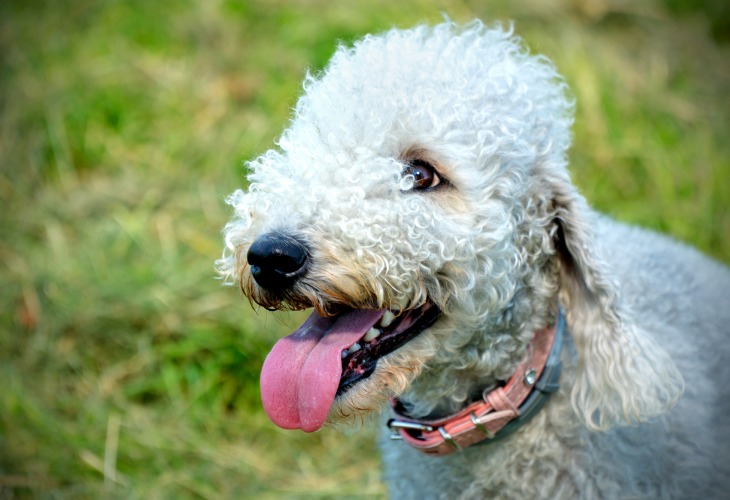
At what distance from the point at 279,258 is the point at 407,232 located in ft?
1.13

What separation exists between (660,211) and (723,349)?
2.18m

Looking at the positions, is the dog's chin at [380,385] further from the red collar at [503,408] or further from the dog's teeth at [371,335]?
the red collar at [503,408]

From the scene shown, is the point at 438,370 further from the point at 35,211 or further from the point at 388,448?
the point at 35,211

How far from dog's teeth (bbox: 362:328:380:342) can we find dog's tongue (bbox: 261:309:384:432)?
0.05 ft

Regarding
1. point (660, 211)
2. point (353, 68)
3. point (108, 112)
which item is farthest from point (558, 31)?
point (353, 68)

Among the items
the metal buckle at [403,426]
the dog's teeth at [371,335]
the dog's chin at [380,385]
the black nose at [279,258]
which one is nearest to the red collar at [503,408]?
the metal buckle at [403,426]

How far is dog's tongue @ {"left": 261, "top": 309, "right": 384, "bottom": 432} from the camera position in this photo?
74.9 inches

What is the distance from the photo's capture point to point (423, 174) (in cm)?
204

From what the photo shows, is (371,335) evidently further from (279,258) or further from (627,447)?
(627,447)

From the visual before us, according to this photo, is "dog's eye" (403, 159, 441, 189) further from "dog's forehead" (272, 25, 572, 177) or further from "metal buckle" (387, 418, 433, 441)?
"metal buckle" (387, 418, 433, 441)

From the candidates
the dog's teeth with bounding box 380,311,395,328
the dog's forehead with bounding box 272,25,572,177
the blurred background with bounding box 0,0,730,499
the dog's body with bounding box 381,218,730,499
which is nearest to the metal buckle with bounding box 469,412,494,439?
the dog's body with bounding box 381,218,730,499

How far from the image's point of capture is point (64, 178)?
4.87 meters

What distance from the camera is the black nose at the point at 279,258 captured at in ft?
5.91

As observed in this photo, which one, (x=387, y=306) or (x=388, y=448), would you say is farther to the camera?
(x=388, y=448)
